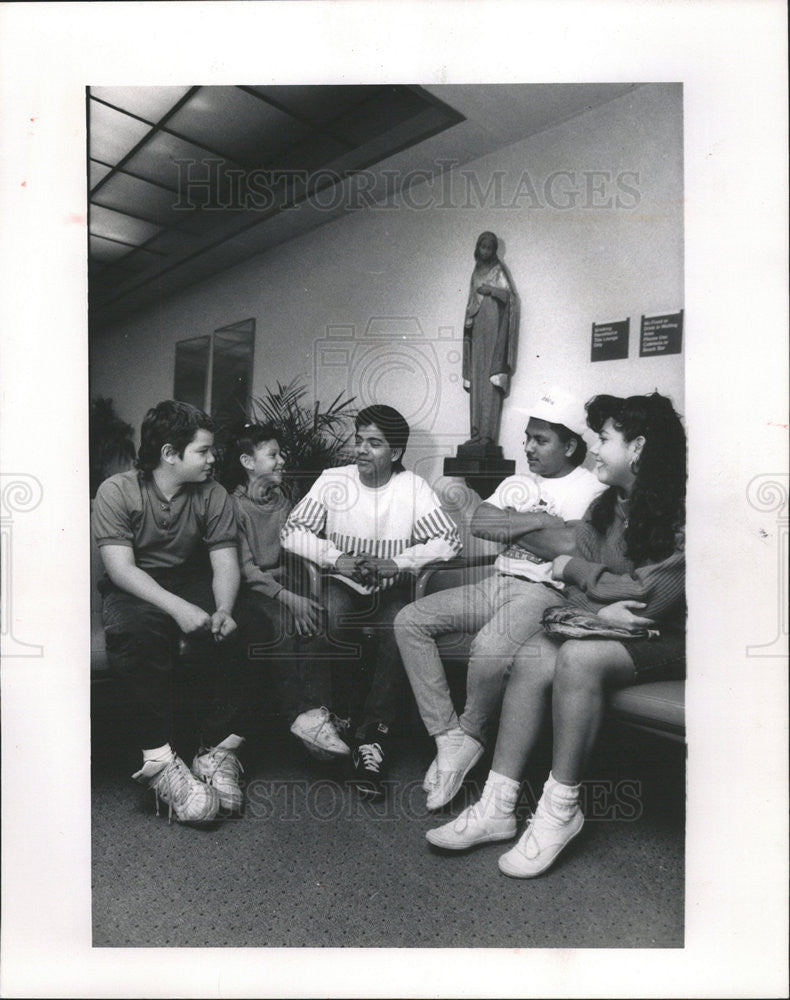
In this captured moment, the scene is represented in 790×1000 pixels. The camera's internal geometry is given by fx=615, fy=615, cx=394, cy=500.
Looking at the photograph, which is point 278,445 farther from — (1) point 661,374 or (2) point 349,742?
(1) point 661,374

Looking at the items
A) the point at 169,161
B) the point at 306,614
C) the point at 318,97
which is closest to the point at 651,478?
the point at 306,614

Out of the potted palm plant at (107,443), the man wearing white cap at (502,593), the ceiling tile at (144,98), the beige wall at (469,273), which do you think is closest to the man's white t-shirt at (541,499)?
the man wearing white cap at (502,593)

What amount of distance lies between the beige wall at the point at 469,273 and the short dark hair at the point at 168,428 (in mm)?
43

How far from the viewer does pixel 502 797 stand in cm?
172

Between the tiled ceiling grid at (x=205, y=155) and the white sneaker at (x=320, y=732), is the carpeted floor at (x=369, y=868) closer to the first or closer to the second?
the white sneaker at (x=320, y=732)

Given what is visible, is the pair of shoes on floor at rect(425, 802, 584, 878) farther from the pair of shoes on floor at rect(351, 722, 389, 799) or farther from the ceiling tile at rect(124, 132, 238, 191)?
the ceiling tile at rect(124, 132, 238, 191)

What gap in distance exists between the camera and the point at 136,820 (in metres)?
1.79

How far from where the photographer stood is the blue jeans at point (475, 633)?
1729 millimetres

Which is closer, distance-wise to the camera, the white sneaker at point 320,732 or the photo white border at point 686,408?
the photo white border at point 686,408

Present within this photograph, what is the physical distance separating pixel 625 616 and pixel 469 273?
1047mm

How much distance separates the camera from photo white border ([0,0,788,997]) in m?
1.68

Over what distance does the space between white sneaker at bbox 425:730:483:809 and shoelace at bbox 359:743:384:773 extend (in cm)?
17

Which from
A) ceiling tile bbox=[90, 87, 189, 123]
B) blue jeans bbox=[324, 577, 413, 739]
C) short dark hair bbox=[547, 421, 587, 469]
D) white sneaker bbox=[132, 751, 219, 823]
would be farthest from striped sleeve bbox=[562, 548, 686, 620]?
ceiling tile bbox=[90, 87, 189, 123]

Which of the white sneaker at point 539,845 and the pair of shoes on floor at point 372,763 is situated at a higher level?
the pair of shoes on floor at point 372,763
